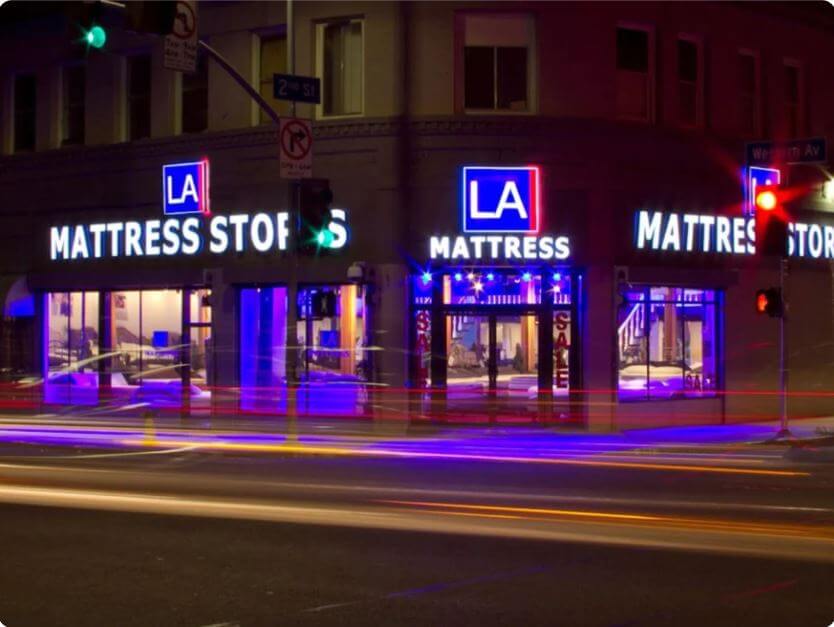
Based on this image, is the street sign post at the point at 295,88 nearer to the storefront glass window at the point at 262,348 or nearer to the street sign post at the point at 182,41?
the street sign post at the point at 182,41

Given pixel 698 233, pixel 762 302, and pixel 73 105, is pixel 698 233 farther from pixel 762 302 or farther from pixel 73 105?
pixel 73 105

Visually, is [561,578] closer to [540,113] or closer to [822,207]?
[540,113]

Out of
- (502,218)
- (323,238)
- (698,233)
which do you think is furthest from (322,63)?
(698,233)

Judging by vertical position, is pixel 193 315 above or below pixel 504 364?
above

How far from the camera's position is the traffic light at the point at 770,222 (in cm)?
1997

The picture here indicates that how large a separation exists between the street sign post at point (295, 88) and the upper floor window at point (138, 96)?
9374 mm

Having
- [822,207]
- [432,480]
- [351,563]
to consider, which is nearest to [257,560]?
[351,563]

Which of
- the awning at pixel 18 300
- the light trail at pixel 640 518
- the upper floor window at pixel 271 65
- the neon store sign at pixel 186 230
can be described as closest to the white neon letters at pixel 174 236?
the neon store sign at pixel 186 230

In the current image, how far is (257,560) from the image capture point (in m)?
8.91

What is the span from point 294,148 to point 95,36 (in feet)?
20.4

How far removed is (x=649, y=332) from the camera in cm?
2342

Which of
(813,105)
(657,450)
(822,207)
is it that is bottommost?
(657,450)

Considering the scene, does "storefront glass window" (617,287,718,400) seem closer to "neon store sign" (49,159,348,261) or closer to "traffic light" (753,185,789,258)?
"traffic light" (753,185,789,258)

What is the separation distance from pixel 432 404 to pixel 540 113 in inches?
265
